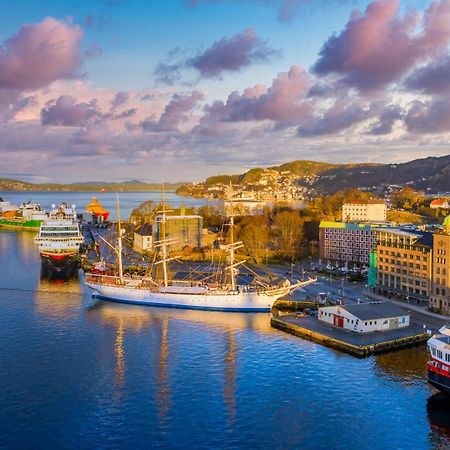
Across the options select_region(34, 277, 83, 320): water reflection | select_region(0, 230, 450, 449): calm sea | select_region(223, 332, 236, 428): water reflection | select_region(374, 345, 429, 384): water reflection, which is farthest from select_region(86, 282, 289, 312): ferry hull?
select_region(374, 345, 429, 384): water reflection

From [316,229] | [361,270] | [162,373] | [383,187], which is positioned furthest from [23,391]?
[383,187]

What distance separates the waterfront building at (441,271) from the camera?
30.0 metres

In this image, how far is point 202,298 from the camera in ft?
114

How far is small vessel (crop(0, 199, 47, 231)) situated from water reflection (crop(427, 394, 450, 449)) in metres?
78.2

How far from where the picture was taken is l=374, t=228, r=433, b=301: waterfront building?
3166 cm

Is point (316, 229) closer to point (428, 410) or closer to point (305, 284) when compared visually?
Result: point (305, 284)

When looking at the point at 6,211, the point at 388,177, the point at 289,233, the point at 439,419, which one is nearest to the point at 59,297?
the point at 289,233

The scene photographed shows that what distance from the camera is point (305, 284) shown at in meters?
35.7

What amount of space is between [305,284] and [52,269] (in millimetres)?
23501

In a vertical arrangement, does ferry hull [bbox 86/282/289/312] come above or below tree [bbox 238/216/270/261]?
below


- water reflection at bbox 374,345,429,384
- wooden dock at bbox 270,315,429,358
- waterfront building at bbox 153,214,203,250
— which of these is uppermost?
waterfront building at bbox 153,214,203,250

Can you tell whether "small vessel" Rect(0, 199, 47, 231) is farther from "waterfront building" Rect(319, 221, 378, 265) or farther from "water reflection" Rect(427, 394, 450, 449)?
"water reflection" Rect(427, 394, 450, 449)

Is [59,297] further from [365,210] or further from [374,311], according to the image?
[365,210]

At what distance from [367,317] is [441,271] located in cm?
604
